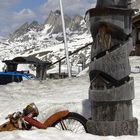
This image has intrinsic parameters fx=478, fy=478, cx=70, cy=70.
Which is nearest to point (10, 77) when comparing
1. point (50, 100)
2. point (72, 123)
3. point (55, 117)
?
point (50, 100)

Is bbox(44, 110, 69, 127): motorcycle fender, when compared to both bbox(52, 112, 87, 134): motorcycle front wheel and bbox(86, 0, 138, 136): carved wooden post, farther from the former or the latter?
bbox(86, 0, 138, 136): carved wooden post

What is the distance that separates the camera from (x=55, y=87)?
1520 cm

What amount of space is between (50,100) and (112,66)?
638cm

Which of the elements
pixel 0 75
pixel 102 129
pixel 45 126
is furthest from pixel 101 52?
pixel 0 75

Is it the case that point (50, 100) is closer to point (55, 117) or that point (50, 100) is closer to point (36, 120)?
point (55, 117)

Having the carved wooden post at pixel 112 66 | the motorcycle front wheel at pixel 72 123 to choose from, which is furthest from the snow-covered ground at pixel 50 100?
the motorcycle front wheel at pixel 72 123

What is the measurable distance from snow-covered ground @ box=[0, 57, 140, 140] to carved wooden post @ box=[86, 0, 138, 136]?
28 centimetres

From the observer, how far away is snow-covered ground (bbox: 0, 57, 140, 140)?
20.5ft

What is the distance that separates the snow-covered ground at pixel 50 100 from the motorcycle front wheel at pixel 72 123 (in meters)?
0.59

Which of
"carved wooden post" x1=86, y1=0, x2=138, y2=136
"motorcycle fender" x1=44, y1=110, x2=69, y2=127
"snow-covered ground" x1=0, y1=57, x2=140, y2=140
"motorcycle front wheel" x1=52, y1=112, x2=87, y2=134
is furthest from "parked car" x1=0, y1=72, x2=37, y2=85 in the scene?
"carved wooden post" x1=86, y1=0, x2=138, y2=136

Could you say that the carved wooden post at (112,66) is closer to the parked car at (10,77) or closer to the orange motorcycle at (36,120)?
the orange motorcycle at (36,120)

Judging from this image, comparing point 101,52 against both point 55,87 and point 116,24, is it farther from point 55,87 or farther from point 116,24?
point 55,87

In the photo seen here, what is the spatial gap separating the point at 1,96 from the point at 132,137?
803 centimetres

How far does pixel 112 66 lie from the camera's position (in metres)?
6.17
